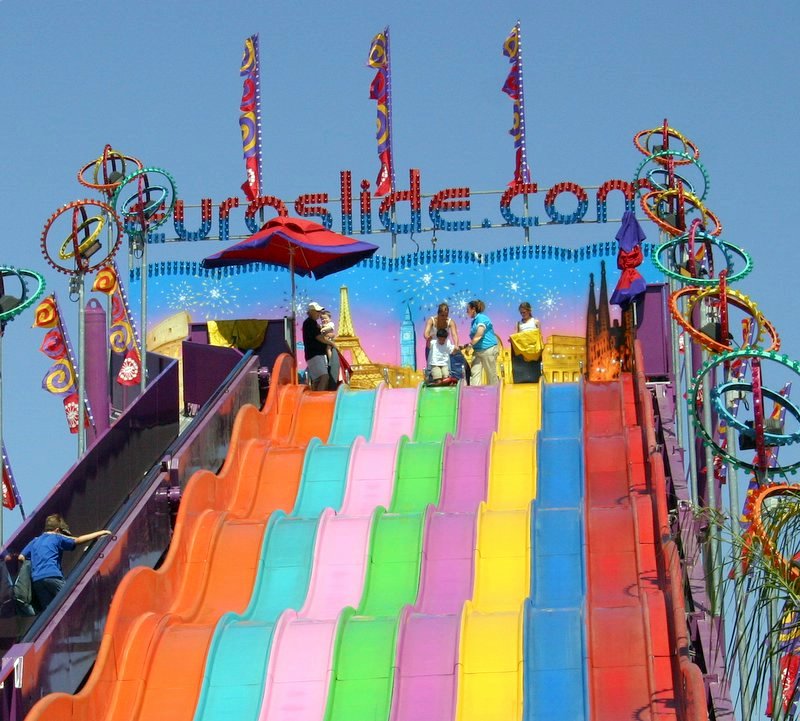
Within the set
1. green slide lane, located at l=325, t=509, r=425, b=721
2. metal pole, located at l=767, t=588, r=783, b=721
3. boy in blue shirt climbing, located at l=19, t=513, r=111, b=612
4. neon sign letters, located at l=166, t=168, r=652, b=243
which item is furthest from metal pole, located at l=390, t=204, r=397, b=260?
metal pole, located at l=767, t=588, r=783, b=721

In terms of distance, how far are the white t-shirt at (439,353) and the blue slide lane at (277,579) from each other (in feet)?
5.45

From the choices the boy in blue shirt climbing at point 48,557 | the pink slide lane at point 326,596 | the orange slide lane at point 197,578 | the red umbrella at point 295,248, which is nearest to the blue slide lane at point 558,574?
the pink slide lane at point 326,596

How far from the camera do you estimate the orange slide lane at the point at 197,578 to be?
14.4 meters

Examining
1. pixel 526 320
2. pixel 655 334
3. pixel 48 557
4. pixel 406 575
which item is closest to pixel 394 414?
pixel 526 320

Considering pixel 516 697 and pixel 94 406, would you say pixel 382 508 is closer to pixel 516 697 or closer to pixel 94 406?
pixel 516 697

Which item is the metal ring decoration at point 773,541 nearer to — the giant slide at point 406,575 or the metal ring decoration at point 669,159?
the giant slide at point 406,575

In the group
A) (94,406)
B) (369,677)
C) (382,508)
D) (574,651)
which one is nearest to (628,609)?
(574,651)

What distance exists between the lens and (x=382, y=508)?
17391 mm

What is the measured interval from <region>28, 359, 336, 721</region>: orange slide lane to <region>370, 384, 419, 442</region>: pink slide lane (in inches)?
23.5

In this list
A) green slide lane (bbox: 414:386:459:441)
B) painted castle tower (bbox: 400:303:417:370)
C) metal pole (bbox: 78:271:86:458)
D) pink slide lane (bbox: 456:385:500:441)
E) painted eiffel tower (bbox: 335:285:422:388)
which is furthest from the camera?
painted castle tower (bbox: 400:303:417:370)

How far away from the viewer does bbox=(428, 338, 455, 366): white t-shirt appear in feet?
73.2

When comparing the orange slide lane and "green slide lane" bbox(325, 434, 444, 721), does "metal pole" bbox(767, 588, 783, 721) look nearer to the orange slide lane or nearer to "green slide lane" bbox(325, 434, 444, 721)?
"green slide lane" bbox(325, 434, 444, 721)

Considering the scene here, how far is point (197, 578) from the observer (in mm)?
16531

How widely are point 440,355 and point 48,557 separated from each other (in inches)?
328
